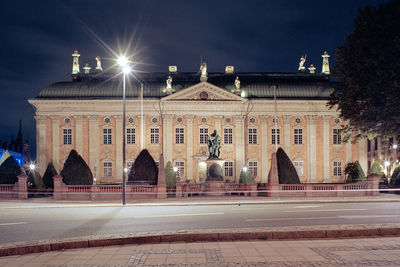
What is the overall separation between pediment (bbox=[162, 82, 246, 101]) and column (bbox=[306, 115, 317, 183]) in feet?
33.5

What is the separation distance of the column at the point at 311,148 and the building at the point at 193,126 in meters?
0.14

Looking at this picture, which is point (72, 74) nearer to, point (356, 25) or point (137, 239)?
point (356, 25)

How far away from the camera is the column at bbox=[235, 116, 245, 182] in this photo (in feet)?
172

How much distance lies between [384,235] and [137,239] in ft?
20.9

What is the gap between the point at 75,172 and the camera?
100 ft

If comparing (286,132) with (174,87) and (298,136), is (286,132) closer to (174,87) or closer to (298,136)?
(298,136)

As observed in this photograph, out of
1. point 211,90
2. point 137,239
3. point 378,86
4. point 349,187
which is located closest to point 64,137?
point 211,90

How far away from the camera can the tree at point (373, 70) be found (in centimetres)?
2308

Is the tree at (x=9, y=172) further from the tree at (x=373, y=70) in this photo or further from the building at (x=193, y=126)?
the tree at (x=373, y=70)

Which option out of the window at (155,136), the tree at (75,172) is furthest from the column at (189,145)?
the tree at (75,172)

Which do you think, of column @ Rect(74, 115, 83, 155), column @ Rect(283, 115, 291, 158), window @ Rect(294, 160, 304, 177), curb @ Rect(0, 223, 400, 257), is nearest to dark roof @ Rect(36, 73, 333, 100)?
column @ Rect(74, 115, 83, 155)

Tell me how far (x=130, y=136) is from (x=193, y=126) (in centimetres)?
862

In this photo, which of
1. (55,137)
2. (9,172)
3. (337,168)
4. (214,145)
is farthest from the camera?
(337,168)

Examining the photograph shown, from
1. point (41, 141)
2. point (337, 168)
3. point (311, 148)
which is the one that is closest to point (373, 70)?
point (311, 148)
